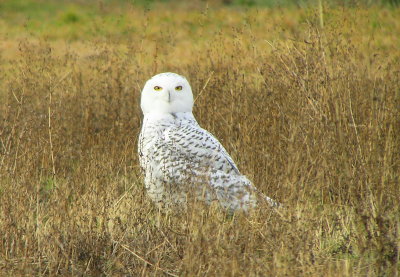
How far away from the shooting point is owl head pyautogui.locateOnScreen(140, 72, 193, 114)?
425 centimetres

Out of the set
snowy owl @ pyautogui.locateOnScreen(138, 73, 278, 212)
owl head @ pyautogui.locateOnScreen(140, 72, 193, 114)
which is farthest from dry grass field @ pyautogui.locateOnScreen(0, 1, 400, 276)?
owl head @ pyautogui.locateOnScreen(140, 72, 193, 114)

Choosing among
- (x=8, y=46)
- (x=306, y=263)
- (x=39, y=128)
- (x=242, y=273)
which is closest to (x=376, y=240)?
(x=306, y=263)

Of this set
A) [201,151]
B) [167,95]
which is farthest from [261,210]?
[167,95]

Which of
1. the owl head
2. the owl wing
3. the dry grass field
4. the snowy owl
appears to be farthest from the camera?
the owl head

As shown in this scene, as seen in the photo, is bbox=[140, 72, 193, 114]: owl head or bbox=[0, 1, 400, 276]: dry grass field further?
bbox=[140, 72, 193, 114]: owl head

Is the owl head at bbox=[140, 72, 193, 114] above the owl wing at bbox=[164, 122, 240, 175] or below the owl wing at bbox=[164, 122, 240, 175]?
above

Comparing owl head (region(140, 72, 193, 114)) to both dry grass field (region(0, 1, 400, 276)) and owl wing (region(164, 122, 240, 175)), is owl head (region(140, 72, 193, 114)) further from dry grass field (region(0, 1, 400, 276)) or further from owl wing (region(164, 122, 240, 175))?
dry grass field (region(0, 1, 400, 276))

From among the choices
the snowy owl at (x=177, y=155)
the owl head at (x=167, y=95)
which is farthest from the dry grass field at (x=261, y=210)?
the owl head at (x=167, y=95)

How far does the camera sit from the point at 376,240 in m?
3.07

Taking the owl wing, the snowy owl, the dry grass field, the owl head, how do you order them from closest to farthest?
the dry grass field < the snowy owl < the owl wing < the owl head

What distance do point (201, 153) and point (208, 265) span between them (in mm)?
1082

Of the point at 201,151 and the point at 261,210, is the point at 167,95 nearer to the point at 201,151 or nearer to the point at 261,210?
the point at 201,151

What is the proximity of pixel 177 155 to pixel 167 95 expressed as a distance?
1.47ft

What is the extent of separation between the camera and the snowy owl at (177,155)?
12.3 feet
